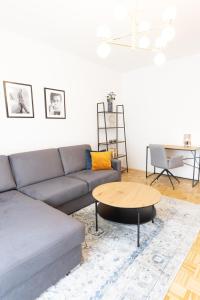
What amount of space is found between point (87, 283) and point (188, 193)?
7.69ft

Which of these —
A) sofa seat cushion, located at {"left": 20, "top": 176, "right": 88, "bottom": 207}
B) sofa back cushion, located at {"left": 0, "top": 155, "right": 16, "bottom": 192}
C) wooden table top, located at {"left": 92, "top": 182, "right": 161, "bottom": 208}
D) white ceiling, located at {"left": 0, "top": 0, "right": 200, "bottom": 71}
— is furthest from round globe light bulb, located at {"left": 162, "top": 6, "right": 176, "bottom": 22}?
sofa back cushion, located at {"left": 0, "top": 155, "right": 16, "bottom": 192}

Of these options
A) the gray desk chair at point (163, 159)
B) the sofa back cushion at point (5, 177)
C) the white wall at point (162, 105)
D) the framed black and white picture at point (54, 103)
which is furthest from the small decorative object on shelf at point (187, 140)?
the sofa back cushion at point (5, 177)

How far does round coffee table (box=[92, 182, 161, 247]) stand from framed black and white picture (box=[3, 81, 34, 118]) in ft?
5.33

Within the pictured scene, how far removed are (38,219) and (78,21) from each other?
2309mm

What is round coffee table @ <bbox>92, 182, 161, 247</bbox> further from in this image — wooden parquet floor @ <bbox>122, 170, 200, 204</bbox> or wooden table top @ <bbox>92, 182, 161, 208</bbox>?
wooden parquet floor @ <bbox>122, 170, 200, 204</bbox>

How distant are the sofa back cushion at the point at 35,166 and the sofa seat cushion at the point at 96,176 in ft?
0.97

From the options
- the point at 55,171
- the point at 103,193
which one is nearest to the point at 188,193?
the point at 103,193

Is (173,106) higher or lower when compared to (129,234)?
higher

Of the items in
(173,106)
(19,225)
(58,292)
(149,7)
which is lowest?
(58,292)

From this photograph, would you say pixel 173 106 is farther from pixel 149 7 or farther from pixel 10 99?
pixel 10 99

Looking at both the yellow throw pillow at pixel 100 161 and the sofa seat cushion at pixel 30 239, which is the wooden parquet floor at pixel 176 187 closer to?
the yellow throw pillow at pixel 100 161

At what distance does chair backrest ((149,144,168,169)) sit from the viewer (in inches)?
134

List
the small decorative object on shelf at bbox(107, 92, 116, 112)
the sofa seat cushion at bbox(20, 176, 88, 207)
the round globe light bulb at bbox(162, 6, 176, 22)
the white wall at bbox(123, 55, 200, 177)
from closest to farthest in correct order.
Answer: the round globe light bulb at bbox(162, 6, 176, 22) < the sofa seat cushion at bbox(20, 176, 88, 207) < the white wall at bbox(123, 55, 200, 177) < the small decorative object on shelf at bbox(107, 92, 116, 112)

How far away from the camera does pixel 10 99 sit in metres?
2.63
